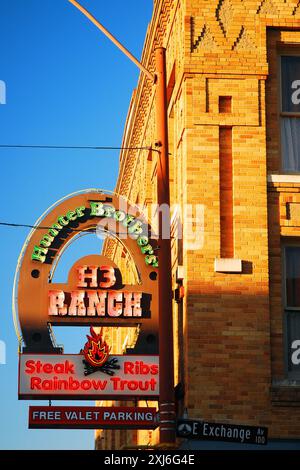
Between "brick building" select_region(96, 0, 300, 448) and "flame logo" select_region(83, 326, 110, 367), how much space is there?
148 centimetres

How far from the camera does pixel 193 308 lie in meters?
21.1

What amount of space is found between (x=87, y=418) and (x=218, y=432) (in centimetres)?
457

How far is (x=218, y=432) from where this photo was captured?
1664cm

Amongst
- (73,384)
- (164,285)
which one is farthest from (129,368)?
(164,285)

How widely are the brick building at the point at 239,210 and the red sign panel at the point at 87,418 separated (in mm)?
1019

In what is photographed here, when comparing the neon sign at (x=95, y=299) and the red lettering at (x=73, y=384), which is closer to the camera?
the red lettering at (x=73, y=384)

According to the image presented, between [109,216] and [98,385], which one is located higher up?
[109,216]

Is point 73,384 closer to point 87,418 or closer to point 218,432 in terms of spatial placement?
point 87,418

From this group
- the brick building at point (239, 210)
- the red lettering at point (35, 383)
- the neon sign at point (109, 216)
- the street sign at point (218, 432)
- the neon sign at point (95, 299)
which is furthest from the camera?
the neon sign at point (109, 216)

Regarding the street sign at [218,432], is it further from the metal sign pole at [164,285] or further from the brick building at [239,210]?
the brick building at [239,210]

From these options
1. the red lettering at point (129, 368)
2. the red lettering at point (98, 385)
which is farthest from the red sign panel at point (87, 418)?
the red lettering at point (129, 368)

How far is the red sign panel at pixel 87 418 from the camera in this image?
67.7 feet
